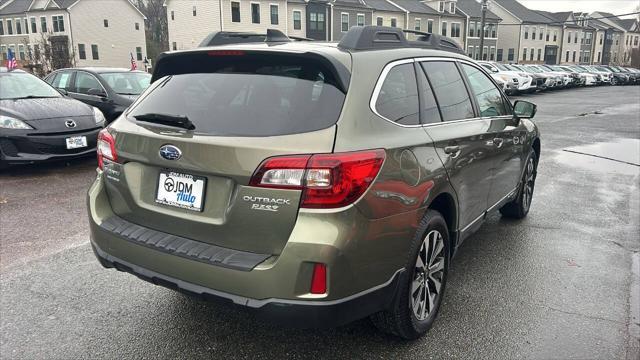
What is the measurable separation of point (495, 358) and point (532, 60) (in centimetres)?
7792

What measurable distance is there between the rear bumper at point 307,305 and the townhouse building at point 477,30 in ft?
210

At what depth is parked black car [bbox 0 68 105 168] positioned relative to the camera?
7.08 m

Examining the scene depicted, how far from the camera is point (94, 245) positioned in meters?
3.11

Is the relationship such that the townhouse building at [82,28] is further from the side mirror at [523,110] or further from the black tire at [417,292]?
the black tire at [417,292]

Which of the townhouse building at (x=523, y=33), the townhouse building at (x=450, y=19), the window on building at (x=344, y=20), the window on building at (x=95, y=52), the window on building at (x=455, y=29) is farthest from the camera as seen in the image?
the townhouse building at (x=523, y=33)

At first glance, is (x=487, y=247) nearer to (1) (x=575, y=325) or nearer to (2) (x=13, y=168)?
(1) (x=575, y=325)

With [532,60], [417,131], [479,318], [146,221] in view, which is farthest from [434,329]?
[532,60]

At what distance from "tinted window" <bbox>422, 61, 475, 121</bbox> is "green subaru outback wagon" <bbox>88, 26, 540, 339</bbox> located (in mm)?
60

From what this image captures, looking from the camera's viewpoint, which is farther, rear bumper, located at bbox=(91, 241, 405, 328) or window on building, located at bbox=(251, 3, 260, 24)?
window on building, located at bbox=(251, 3, 260, 24)

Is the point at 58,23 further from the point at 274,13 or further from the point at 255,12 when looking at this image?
the point at 274,13

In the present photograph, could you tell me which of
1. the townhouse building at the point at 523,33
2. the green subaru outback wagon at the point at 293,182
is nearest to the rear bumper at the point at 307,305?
the green subaru outback wagon at the point at 293,182

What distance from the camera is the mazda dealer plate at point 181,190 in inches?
102

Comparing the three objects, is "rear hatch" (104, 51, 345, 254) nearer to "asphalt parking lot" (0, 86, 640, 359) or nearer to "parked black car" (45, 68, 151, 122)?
"asphalt parking lot" (0, 86, 640, 359)

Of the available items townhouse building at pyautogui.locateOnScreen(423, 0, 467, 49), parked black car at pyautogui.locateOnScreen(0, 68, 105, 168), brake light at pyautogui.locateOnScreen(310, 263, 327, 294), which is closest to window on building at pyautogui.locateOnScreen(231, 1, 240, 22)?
townhouse building at pyautogui.locateOnScreen(423, 0, 467, 49)
